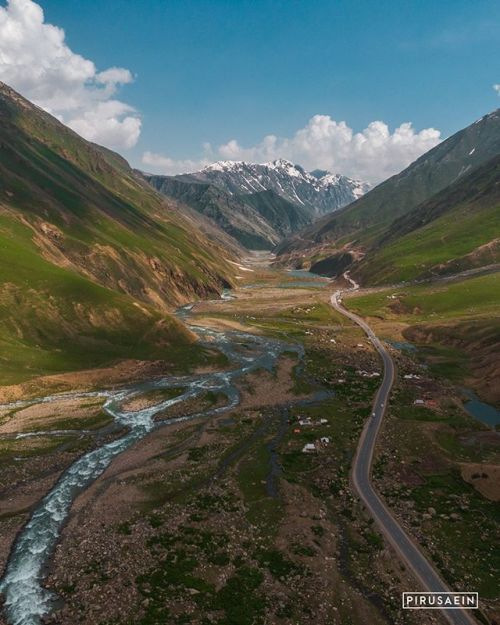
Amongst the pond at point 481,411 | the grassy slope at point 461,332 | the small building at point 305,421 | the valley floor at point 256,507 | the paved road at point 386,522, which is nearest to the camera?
the valley floor at point 256,507

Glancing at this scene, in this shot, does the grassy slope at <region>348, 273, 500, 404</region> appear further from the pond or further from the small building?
the small building

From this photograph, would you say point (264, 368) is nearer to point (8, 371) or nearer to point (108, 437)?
point (108, 437)

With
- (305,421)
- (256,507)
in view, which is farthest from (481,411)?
(256,507)

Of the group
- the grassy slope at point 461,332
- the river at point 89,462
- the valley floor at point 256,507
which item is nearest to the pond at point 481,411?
the grassy slope at point 461,332

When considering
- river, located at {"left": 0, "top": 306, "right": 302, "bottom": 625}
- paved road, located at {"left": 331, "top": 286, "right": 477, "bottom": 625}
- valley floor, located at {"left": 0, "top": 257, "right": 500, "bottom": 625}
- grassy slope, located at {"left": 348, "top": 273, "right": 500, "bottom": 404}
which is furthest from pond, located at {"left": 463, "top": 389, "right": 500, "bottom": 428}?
river, located at {"left": 0, "top": 306, "right": 302, "bottom": 625}

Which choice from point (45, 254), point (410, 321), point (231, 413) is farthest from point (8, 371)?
point (410, 321)

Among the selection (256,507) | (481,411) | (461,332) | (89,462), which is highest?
(461,332)

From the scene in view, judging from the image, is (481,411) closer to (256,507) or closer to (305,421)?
(305,421)

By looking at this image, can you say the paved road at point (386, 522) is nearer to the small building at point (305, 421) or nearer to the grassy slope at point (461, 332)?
Result: the small building at point (305, 421)
